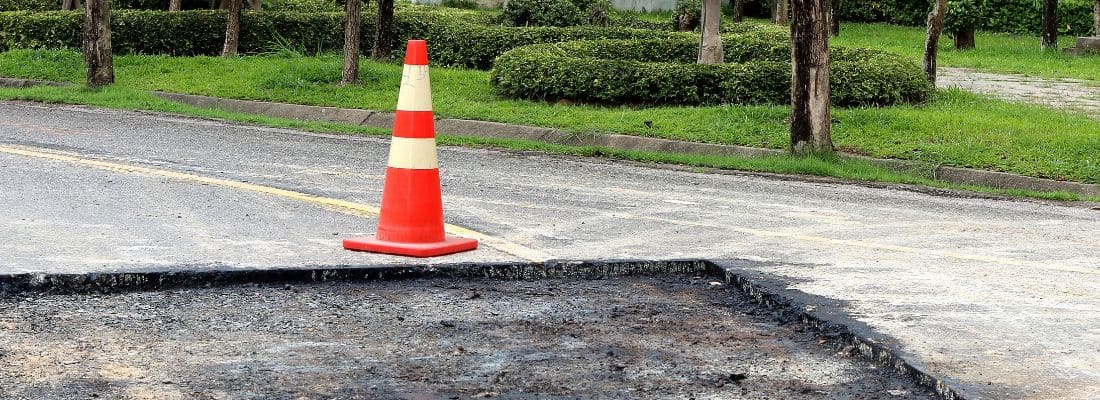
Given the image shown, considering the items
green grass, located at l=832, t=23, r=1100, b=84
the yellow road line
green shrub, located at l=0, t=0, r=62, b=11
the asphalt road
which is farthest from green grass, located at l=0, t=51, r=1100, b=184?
green grass, located at l=832, t=23, r=1100, b=84

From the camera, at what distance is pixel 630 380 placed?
14.7 ft

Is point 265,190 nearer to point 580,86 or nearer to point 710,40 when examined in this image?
point 580,86

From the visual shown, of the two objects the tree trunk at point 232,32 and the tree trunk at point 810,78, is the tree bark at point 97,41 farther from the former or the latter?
the tree trunk at point 810,78

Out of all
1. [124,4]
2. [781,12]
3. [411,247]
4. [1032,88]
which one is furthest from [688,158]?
[781,12]

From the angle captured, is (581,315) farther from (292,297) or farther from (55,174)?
(55,174)

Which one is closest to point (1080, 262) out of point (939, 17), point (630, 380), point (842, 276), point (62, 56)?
point (842, 276)

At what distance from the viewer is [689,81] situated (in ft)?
51.6

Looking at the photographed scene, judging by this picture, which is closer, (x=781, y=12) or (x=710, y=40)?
(x=710, y=40)

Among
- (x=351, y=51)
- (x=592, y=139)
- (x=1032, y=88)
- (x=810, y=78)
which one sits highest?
(x=810, y=78)

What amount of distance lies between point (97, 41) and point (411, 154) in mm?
12252

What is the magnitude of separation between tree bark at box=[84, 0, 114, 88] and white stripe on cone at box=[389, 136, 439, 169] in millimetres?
12006

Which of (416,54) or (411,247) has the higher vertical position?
(416,54)

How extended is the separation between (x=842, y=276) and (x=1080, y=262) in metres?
1.47

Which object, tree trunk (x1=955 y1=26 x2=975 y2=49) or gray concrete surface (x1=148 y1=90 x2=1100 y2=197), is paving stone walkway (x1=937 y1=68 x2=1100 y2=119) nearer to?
gray concrete surface (x1=148 y1=90 x2=1100 y2=197)
